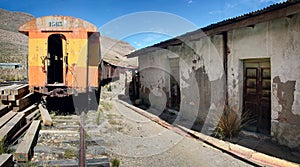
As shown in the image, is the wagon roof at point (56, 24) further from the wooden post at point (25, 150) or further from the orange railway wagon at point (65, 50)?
the wooden post at point (25, 150)

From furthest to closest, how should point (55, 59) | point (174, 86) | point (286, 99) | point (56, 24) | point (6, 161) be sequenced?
point (55, 59) → point (174, 86) → point (56, 24) → point (286, 99) → point (6, 161)

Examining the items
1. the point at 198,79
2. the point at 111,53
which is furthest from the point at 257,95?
the point at 111,53

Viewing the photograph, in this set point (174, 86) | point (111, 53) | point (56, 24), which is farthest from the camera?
point (111, 53)

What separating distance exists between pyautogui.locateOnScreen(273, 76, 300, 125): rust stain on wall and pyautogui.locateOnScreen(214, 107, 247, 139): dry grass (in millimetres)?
1129

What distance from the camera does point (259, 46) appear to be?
5605 millimetres

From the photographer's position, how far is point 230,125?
612cm

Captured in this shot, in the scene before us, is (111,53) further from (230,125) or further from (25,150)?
(25,150)

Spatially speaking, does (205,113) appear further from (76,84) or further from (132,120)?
(76,84)

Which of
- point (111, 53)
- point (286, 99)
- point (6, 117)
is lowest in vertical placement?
point (6, 117)

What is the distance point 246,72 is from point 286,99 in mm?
1519

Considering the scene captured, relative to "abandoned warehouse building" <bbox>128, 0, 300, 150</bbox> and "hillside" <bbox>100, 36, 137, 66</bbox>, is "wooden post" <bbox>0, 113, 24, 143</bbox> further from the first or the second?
"hillside" <bbox>100, 36, 137, 66</bbox>

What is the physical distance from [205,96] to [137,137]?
2919mm

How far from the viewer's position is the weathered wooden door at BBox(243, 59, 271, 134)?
5.86m

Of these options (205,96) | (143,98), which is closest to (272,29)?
(205,96)
